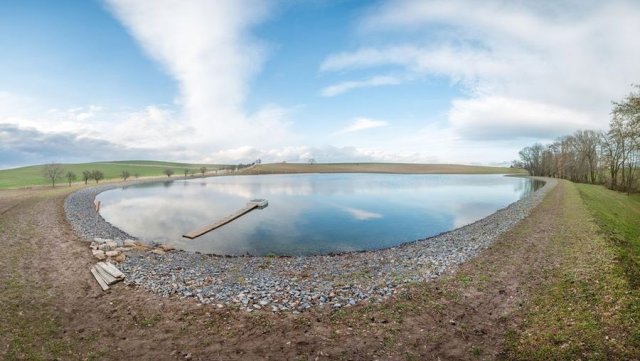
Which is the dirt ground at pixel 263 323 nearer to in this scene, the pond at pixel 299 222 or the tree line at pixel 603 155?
the pond at pixel 299 222

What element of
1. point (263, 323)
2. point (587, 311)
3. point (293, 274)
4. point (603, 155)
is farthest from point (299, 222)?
point (603, 155)

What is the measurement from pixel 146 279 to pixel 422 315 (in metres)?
11.8

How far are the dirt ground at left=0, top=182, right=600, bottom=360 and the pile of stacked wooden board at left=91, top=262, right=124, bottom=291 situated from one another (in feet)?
1.20

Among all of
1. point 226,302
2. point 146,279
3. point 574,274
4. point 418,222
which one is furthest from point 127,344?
point 418,222

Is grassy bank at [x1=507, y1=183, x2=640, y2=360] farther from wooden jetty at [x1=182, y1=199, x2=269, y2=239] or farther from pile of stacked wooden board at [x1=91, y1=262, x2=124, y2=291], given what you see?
wooden jetty at [x1=182, y1=199, x2=269, y2=239]

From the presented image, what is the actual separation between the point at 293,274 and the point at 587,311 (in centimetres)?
1076

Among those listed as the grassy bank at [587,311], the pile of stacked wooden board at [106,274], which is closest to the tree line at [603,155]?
the grassy bank at [587,311]

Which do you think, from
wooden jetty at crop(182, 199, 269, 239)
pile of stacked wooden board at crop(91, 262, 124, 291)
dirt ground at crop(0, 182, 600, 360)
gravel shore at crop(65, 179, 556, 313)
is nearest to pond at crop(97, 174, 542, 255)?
wooden jetty at crop(182, 199, 269, 239)

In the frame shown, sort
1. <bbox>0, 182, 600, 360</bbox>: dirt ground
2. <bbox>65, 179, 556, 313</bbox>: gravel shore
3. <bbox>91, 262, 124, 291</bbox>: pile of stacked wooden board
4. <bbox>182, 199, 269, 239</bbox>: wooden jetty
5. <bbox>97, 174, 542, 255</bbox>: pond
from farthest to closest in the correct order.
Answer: <bbox>182, 199, 269, 239</bbox>: wooden jetty < <bbox>97, 174, 542, 255</bbox>: pond < <bbox>91, 262, 124, 291</bbox>: pile of stacked wooden board < <bbox>65, 179, 556, 313</bbox>: gravel shore < <bbox>0, 182, 600, 360</bbox>: dirt ground

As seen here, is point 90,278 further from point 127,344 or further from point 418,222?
point 418,222

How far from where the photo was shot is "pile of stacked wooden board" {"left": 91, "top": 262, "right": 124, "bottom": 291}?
13.4 meters

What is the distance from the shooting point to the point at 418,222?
102 ft

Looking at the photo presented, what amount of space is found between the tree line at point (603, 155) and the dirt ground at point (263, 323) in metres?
19.0

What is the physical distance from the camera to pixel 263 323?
9.64 meters
